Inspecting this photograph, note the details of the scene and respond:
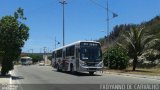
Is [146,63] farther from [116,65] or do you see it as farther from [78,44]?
[78,44]

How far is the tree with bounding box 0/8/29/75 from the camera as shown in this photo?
33656 mm

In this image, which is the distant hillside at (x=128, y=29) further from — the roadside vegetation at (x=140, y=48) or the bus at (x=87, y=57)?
the bus at (x=87, y=57)

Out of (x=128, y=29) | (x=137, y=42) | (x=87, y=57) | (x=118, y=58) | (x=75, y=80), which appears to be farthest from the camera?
(x=128, y=29)

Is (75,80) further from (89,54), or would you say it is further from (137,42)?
(137,42)

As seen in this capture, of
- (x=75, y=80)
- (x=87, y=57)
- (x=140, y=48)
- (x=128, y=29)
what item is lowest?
(x=75, y=80)

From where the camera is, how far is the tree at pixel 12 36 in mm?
33656

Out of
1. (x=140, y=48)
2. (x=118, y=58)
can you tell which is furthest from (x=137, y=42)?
(x=118, y=58)

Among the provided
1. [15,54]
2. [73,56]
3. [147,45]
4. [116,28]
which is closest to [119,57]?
[147,45]

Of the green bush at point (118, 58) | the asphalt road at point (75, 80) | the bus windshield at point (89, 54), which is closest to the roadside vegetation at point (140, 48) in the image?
the green bush at point (118, 58)

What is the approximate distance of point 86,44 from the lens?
130ft

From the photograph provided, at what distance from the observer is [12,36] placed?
111 ft

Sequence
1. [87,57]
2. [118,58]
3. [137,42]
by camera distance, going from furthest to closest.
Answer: [118,58] → [137,42] → [87,57]

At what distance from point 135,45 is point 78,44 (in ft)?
49.7

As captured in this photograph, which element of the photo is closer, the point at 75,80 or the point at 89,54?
the point at 75,80
